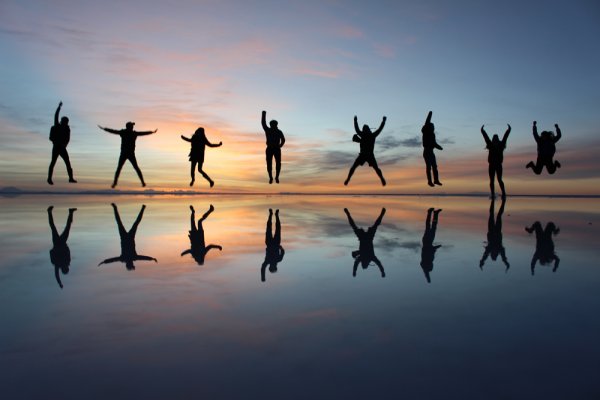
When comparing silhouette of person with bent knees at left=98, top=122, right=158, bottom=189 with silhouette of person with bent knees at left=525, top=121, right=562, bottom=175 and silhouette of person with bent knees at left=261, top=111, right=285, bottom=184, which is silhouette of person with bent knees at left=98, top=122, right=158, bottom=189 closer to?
silhouette of person with bent knees at left=261, top=111, right=285, bottom=184

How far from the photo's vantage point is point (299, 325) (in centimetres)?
259

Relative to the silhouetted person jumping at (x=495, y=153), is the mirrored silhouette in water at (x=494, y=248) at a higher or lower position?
lower

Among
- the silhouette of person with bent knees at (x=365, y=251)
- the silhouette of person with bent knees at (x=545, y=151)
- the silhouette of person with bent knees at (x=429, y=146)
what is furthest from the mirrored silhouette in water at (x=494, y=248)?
the silhouette of person with bent knees at (x=545, y=151)

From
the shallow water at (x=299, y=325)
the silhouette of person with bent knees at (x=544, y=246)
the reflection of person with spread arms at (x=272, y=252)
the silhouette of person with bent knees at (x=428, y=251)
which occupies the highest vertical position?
the silhouette of person with bent knees at (x=544, y=246)

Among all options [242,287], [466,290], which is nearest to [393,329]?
[466,290]

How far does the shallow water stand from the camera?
1.88 meters

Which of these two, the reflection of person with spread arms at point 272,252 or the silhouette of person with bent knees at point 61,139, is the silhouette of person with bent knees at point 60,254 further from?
the silhouette of person with bent knees at point 61,139

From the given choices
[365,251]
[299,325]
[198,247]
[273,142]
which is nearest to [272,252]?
[198,247]

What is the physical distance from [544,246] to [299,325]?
4905 mm

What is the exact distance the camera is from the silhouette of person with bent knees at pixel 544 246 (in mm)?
4672

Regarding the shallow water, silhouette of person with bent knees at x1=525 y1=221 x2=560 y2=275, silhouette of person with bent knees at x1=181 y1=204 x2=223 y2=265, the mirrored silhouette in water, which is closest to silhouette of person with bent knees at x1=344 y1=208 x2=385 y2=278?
the shallow water

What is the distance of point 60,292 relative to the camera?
332cm

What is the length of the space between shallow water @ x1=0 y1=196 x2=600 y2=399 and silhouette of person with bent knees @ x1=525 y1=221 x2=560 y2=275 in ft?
0.26

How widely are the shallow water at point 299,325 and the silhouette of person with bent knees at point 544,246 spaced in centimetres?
8
